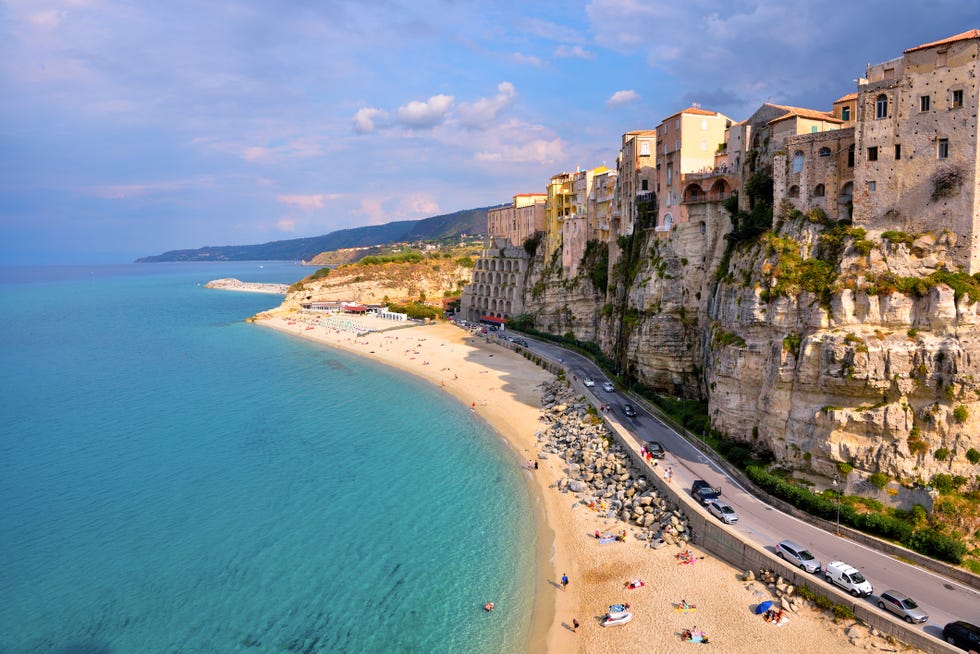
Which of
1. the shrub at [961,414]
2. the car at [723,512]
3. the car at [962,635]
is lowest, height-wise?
the car at [962,635]

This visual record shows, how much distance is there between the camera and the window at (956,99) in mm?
27766

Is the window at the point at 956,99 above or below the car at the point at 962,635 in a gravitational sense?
above

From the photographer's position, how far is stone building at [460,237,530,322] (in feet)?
292

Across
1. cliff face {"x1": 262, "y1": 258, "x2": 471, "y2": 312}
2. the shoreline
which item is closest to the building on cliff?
the shoreline

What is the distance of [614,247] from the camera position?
201 feet

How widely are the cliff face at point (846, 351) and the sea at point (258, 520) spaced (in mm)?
14650

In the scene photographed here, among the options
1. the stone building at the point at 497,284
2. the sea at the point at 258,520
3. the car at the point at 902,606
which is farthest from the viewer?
the stone building at the point at 497,284

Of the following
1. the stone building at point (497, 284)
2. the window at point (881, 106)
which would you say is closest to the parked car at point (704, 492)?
the window at point (881, 106)

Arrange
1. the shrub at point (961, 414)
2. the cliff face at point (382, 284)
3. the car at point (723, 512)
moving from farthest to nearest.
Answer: the cliff face at point (382, 284) < the car at point (723, 512) < the shrub at point (961, 414)

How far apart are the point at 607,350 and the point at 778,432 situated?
2927cm

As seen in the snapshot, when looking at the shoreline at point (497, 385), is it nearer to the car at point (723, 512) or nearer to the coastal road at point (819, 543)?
the car at point (723, 512)

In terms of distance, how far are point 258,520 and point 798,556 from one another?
27790 millimetres

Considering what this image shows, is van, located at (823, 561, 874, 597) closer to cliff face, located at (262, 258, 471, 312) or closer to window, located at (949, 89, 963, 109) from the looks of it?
window, located at (949, 89, 963, 109)

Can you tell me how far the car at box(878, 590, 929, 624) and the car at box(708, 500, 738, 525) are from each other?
6.47m
